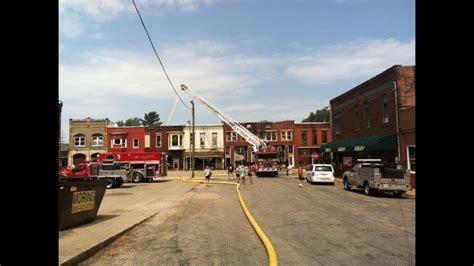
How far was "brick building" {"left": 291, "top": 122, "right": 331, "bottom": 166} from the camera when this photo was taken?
242 ft

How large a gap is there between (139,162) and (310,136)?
39397 millimetres

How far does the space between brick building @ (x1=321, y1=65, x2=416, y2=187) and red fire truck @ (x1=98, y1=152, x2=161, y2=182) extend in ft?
58.2

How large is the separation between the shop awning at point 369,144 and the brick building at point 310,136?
3062cm

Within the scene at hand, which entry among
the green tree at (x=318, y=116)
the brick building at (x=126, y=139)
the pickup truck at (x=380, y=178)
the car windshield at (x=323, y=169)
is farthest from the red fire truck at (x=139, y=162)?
the green tree at (x=318, y=116)

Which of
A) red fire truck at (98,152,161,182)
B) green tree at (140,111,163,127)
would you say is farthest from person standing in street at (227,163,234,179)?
green tree at (140,111,163,127)

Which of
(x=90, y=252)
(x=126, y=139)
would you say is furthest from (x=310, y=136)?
(x=90, y=252)

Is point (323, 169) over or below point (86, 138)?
below

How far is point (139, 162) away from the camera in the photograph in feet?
137

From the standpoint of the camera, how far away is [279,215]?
1420 centimetres

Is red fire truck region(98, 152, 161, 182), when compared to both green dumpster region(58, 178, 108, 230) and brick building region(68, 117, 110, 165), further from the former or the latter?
brick building region(68, 117, 110, 165)

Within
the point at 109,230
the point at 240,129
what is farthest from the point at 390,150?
the point at 240,129

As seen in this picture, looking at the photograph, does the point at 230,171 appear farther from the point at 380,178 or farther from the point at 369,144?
the point at 380,178
